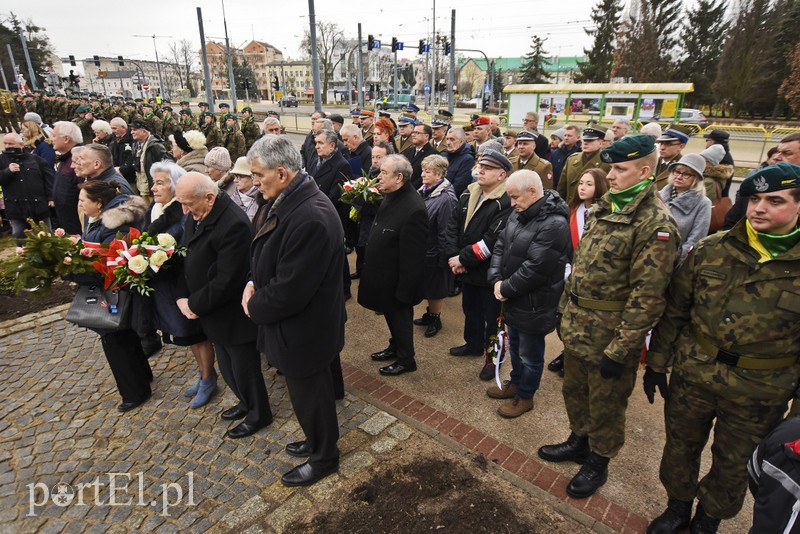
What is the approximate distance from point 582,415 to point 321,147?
4403mm

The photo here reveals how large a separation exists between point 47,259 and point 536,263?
3785 millimetres

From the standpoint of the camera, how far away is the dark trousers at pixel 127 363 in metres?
3.98

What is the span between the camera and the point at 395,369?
4547mm

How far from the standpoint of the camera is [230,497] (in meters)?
3.09

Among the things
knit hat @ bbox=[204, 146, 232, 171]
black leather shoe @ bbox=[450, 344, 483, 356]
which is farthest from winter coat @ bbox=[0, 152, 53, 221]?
black leather shoe @ bbox=[450, 344, 483, 356]

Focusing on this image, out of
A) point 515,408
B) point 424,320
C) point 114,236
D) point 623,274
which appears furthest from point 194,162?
point 623,274

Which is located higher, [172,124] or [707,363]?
[172,124]

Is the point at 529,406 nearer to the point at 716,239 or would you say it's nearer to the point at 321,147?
the point at 716,239

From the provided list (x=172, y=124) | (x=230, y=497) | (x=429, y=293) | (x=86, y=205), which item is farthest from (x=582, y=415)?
(x=172, y=124)

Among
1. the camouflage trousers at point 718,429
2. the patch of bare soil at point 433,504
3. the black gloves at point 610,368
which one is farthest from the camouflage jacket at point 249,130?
the camouflage trousers at point 718,429

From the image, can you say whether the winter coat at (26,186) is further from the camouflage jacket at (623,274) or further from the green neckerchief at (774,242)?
the green neckerchief at (774,242)

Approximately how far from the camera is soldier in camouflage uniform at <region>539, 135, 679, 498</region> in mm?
2555

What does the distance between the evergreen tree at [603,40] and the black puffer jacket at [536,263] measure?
47.8m

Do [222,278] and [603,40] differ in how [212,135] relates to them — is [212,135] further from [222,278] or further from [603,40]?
[603,40]
